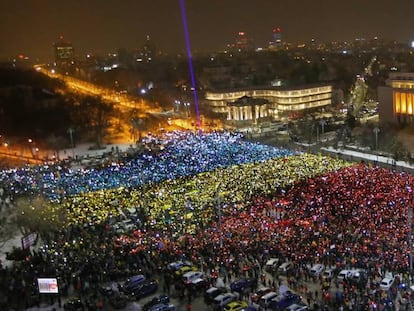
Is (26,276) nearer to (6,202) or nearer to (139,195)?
(139,195)

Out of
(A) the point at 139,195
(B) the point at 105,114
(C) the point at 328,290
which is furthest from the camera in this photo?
(B) the point at 105,114

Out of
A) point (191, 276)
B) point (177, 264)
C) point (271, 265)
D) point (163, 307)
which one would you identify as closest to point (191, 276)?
point (191, 276)

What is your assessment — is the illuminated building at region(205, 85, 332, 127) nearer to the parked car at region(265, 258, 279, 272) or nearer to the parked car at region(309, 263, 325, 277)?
the parked car at region(265, 258, 279, 272)

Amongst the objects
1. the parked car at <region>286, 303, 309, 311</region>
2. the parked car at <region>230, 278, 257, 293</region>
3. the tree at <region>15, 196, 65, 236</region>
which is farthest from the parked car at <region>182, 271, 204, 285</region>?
the tree at <region>15, 196, 65, 236</region>

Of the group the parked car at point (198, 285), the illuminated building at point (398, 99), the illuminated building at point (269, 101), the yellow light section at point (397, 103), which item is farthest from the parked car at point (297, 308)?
the illuminated building at point (269, 101)

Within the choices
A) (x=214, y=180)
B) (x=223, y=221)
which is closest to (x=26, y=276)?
(x=223, y=221)
